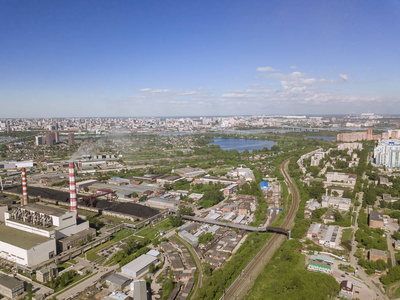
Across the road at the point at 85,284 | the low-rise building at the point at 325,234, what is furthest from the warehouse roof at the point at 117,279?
the low-rise building at the point at 325,234

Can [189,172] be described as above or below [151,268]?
above

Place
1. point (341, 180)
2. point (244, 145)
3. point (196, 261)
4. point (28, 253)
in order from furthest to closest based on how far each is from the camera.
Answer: point (244, 145) → point (341, 180) → point (196, 261) → point (28, 253)

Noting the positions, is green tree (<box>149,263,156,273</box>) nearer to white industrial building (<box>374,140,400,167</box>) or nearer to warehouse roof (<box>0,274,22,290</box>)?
warehouse roof (<box>0,274,22,290</box>)

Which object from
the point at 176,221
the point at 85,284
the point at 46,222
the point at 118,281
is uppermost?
the point at 46,222

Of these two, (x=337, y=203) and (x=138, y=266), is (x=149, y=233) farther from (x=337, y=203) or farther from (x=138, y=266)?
(x=337, y=203)

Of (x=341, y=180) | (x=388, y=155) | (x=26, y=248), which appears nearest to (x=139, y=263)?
(x=26, y=248)

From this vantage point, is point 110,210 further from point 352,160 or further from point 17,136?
point 17,136

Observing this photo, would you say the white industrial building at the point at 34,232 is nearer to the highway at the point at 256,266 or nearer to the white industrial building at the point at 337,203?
the highway at the point at 256,266

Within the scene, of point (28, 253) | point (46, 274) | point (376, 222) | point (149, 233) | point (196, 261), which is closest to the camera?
point (46, 274)
